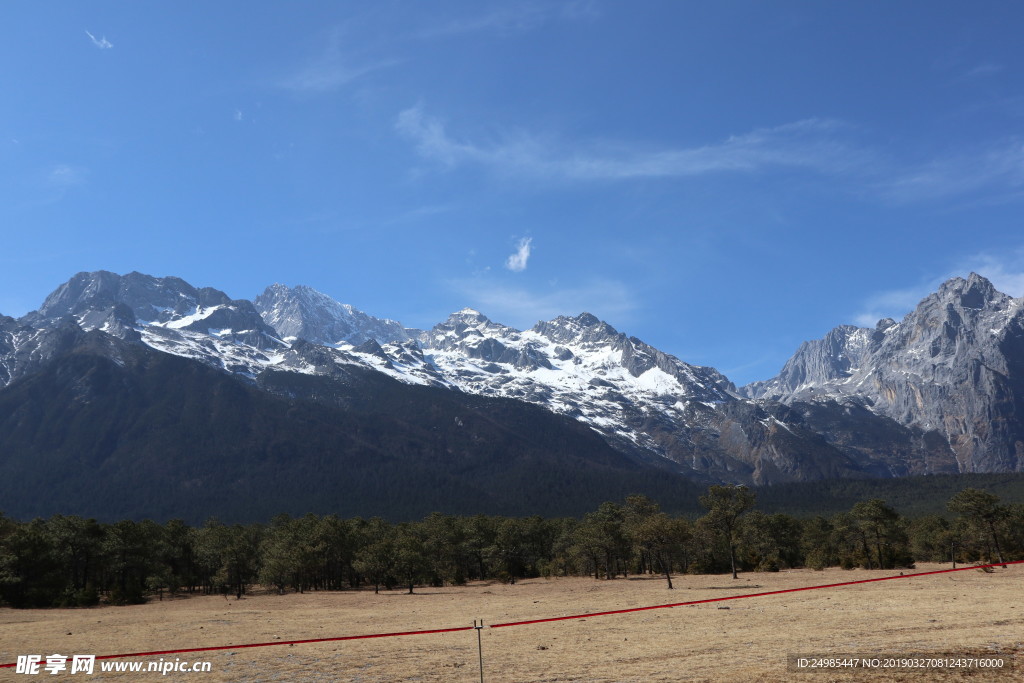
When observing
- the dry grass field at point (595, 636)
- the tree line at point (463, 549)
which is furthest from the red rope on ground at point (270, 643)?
the tree line at point (463, 549)

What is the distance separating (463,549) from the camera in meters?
121

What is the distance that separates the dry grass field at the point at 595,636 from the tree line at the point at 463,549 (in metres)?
17.7

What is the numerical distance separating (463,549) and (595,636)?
87484 mm

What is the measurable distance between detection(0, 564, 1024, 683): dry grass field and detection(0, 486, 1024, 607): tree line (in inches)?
698

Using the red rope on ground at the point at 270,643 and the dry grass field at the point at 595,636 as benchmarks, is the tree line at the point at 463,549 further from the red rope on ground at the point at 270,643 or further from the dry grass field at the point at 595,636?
the red rope on ground at the point at 270,643

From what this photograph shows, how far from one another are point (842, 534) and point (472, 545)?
2434 inches

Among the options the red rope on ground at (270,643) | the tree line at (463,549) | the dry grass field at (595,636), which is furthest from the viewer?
the tree line at (463,549)

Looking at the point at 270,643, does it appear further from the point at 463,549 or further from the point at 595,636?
the point at 463,549

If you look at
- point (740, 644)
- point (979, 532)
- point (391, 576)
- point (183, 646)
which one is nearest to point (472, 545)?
point (391, 576)

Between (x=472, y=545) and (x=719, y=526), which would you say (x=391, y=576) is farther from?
(x=719, y=526)

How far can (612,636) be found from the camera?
119 ft

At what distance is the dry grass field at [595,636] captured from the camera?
1050 inches

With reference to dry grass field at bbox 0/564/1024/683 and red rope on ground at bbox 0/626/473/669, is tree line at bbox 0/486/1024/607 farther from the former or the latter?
red rope on ground at bbox 0/626/473/669

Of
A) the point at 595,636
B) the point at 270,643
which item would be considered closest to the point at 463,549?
the point at 270,643
